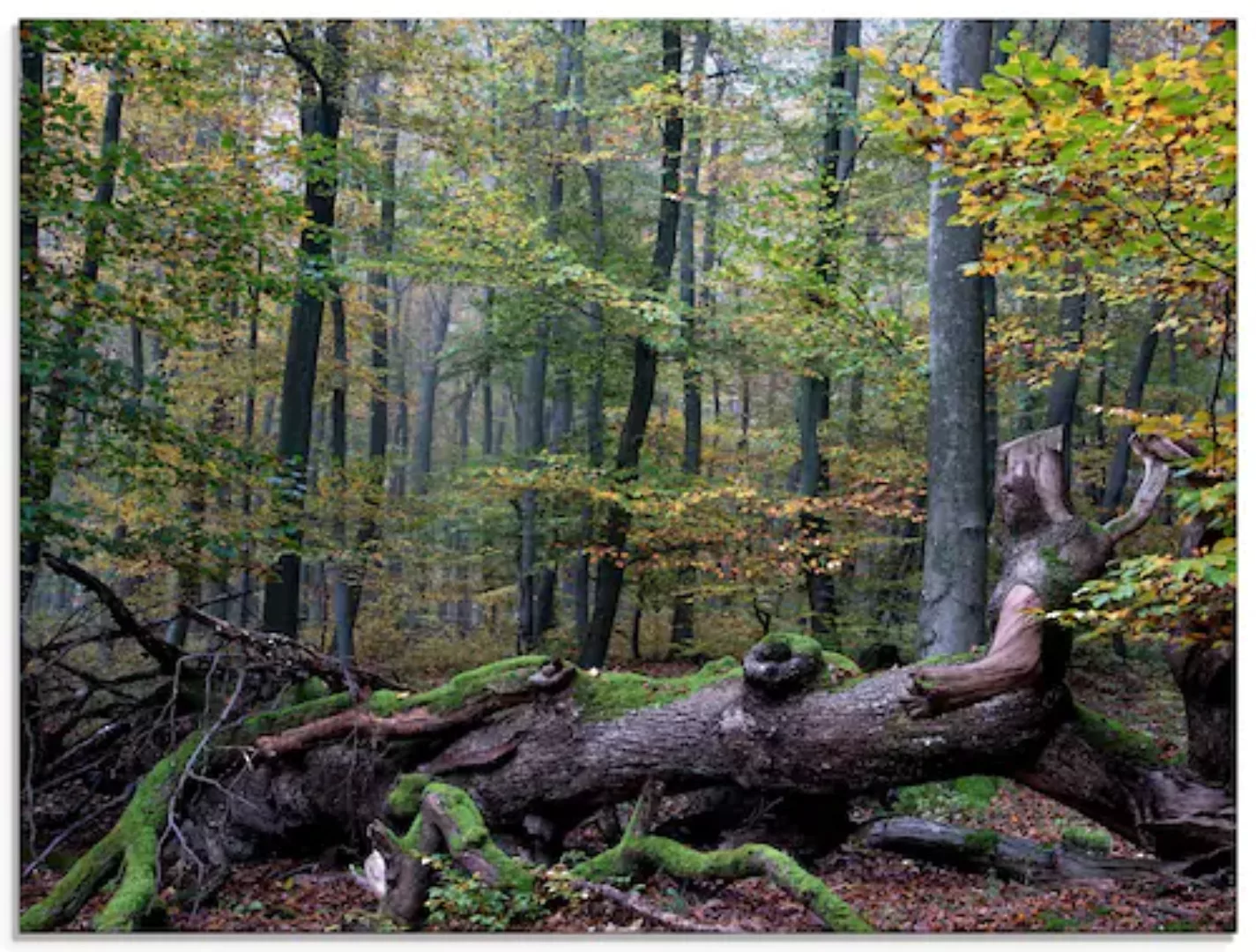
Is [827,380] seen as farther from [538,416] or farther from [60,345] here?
[60,345]

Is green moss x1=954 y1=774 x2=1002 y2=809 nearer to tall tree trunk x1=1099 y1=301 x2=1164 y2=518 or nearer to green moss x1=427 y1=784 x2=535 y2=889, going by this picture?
green moss x1=427 y1=784 x2=535 y2=889

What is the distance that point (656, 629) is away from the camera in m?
13.9

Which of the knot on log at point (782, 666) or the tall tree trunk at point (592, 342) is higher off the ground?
the tall tree trunk at point (592, 342)

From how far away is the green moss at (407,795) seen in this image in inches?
185

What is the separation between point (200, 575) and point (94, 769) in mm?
1375

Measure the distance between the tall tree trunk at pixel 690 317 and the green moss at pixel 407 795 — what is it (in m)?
5.05

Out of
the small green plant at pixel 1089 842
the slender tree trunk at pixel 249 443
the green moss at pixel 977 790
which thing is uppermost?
the slender tree trunk at pixel 249 443

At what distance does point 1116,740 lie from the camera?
4379mm

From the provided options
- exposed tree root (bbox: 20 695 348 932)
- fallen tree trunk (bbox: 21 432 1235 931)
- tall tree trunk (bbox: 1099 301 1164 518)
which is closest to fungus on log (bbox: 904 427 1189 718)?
fallen tree trunk (bbox: 21 432 1235 931)

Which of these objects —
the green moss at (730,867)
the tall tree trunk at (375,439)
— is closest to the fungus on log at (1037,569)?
the green moss at (730,867)

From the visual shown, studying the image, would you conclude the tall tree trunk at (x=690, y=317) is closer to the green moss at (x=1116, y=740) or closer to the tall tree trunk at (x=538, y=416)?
the tall tree trunk at (x=538, y=416)
